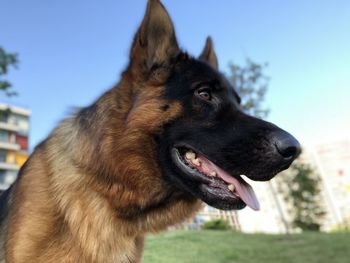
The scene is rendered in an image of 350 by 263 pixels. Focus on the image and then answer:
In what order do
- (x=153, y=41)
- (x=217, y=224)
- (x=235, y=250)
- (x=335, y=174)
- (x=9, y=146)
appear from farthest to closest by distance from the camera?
(x=9, y=146) < (x=335, y=174) < (x=217, y=224) < (x=235, y=250) < (x=153, y=41)

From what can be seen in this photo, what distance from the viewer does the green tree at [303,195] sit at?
27406mm

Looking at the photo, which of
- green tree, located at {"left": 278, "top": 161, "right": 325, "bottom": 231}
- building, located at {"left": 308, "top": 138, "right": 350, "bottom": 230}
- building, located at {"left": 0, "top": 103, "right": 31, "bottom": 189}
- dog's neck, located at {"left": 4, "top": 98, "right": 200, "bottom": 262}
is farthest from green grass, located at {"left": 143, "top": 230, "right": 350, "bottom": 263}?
building, located at {"left": 0, "top": 103, "right": 31, "bottom": 189}

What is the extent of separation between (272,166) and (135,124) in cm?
110

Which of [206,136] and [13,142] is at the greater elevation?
[13,142]

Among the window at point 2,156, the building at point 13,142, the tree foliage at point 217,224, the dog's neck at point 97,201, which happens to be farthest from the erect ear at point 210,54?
the window at point 2,156

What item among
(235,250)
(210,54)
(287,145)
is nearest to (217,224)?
(235,250)

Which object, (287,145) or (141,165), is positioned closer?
(287,145)

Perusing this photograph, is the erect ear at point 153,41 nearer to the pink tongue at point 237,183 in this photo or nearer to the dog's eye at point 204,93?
the dog's eye at point 204,93

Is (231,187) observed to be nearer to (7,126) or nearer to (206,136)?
(206,136)

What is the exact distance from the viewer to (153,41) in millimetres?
3525

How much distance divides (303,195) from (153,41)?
Result: 26.2 m

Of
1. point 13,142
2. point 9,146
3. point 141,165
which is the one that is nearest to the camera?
point 141,165

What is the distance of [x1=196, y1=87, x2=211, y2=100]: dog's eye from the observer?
10.8 feet

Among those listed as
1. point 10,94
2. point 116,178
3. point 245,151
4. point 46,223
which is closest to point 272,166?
point 245,151
